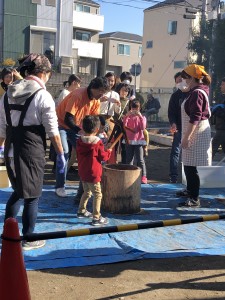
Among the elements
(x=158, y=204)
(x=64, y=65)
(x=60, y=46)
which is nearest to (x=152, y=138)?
(x=158, y=204)

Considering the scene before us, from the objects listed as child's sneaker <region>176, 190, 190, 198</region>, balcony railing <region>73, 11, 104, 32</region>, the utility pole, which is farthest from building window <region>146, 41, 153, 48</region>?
child's sneaker <region>176, 190, 190, 198</region>

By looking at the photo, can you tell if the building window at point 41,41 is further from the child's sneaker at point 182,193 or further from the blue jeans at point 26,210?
the blue jeans at point 26,210

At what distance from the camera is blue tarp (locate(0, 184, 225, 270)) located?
Answer: 392 centimetres

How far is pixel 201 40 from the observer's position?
29.0 m

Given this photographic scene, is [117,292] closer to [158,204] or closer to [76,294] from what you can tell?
[76,294]

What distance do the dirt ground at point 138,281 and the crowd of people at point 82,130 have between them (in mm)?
608

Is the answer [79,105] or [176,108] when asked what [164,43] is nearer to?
[176,108]

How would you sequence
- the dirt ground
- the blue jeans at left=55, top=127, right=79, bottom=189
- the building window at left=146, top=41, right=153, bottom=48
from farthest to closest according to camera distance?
the building window at left=146, top=41, right=153, bottom=48
the blue jeans at left=55, top=127, right=79, bottom=189
the dirt ground

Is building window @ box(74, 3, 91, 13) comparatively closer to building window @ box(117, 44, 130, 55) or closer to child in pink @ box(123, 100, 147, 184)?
building window @ box(117, 44, 130, 55)

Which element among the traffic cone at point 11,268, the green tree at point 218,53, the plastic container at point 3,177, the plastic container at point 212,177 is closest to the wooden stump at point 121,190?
the plastic container at point 3,177

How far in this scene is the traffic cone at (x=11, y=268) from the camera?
8.46 ft

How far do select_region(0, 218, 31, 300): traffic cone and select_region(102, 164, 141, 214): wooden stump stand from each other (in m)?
2.63

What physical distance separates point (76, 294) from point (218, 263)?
1364mm

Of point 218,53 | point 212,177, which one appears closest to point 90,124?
point 212,177
